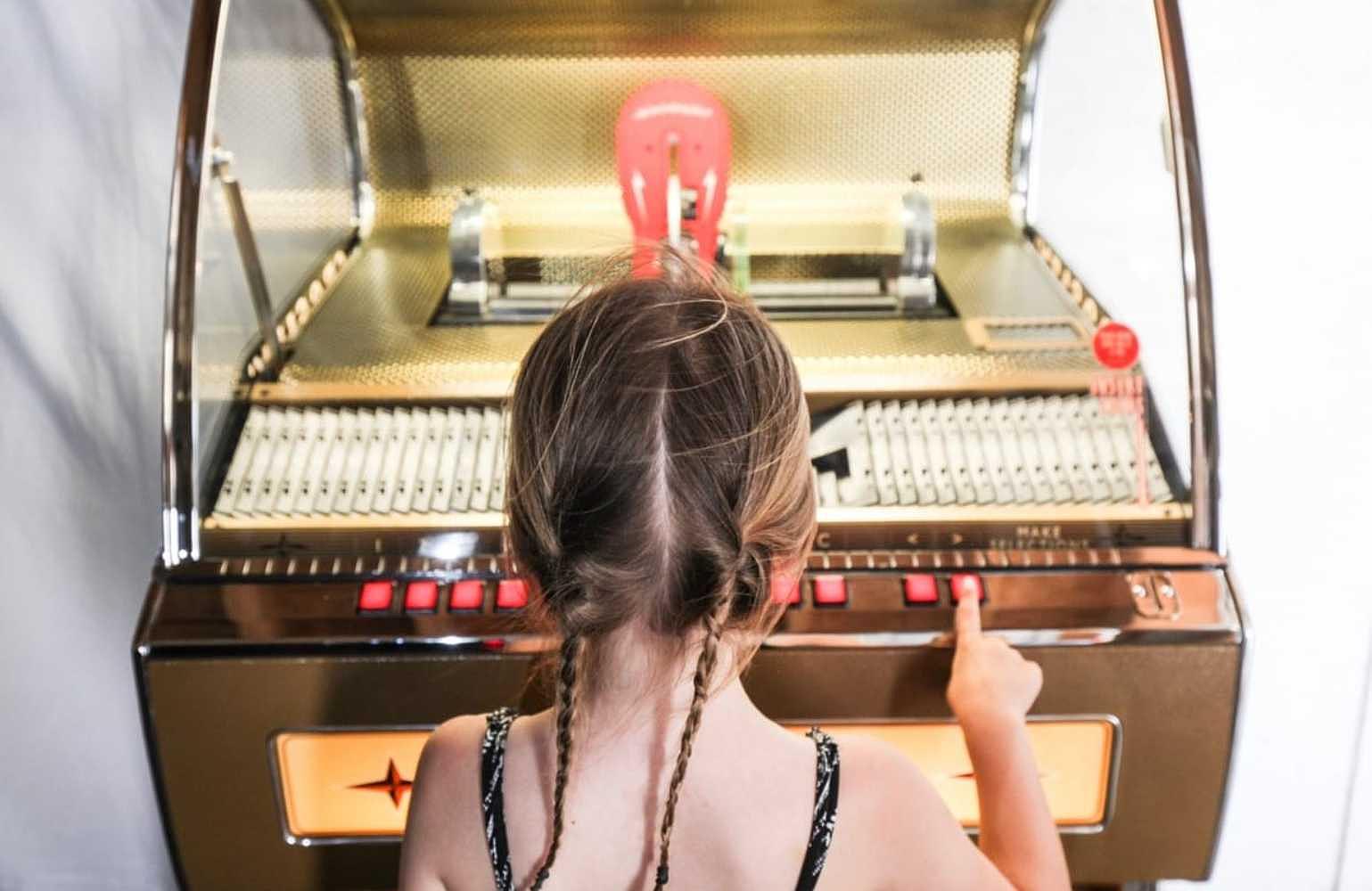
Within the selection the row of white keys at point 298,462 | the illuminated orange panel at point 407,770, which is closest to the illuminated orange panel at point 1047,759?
the illuminated orange panel at point 407,770

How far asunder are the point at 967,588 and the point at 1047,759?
21 cm

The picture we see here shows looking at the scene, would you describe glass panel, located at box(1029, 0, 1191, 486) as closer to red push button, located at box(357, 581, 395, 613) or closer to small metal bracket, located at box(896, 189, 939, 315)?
small metal bracket, located at box(896, 189, 939, 315)

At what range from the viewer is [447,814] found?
877 millimetres

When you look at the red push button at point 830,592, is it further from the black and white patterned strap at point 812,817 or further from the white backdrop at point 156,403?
the white backdrop at point 156,403

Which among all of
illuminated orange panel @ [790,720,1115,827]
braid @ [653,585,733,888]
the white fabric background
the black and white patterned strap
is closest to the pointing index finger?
illuminated orange panel @ [790,720,1115,827]

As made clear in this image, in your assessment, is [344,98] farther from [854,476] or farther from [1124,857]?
[1124,857]

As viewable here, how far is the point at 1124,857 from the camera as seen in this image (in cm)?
115

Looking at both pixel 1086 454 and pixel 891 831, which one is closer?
pixel 891 831

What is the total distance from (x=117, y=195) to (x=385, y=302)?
531 mm

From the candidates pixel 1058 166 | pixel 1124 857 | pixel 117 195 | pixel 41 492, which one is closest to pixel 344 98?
pixel 117 195

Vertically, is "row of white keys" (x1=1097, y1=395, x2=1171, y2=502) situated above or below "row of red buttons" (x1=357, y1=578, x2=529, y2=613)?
above

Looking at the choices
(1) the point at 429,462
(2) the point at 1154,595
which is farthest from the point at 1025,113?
(1) the point at 429,462

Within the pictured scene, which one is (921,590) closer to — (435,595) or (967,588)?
(967,588)

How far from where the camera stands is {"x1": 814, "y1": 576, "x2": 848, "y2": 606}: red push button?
1.06 metres
